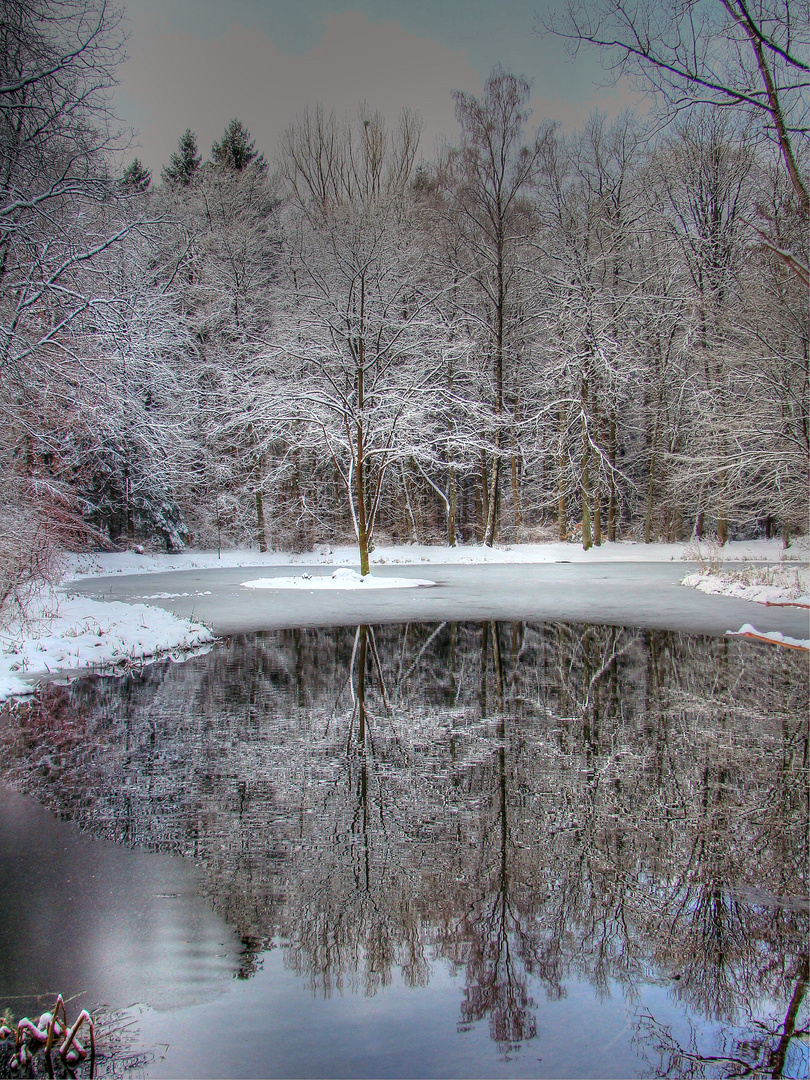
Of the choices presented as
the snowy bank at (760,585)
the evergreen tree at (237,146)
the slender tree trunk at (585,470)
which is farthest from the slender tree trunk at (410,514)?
the evergreen tree at (237,146)

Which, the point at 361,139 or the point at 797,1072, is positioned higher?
the point at 361,139

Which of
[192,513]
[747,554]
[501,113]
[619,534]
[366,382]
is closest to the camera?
[366,382]

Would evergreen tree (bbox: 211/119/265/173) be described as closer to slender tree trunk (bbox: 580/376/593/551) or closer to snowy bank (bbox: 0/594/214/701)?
slender tree trunk (bbox: 580/376/593/551)

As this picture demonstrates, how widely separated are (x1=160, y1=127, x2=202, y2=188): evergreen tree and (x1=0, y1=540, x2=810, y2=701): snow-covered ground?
23.0m

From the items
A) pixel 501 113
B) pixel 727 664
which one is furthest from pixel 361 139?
pixel 727 664

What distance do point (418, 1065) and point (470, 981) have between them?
0.49 meters

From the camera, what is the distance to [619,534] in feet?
123

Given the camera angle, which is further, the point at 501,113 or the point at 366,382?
the point at 501,113

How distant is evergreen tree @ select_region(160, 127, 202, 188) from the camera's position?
40469 mm

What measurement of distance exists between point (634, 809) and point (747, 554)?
80.0 feet

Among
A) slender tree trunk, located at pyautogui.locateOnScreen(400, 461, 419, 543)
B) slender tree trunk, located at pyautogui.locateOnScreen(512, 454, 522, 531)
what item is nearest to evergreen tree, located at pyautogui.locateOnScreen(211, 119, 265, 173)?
slender tree trunk, located at pyautogui.locateOnScreen(400, 461, 419, 543)

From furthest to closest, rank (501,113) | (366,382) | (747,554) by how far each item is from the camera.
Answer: (501,113), (747,554), (366,382)

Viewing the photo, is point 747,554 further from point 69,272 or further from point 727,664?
point 69,272

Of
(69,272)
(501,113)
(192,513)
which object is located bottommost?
(192,513)
